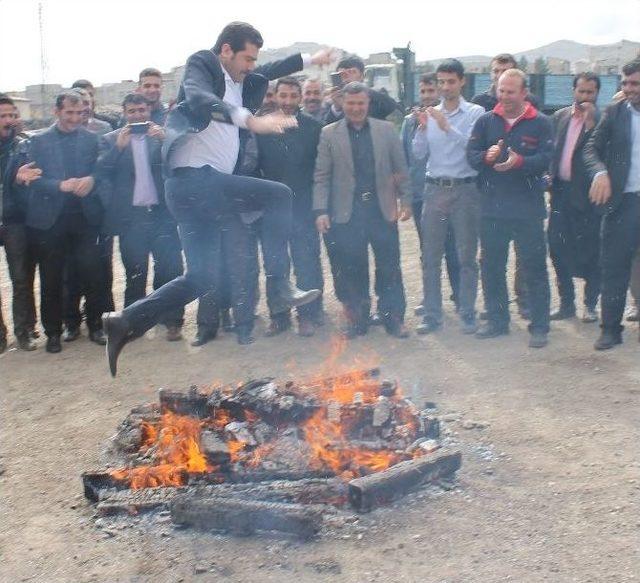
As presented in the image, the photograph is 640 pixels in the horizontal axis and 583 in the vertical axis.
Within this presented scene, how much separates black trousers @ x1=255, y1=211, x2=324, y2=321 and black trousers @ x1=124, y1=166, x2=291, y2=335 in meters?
2.59

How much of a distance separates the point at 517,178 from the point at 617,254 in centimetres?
115

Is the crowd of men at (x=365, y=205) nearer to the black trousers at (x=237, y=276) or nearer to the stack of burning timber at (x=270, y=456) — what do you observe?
the black trousers at (x=237, y=276)

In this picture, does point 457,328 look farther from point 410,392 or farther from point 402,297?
point 410,392

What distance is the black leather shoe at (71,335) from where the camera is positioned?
9039 mm

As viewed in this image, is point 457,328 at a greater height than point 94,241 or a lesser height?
lesser

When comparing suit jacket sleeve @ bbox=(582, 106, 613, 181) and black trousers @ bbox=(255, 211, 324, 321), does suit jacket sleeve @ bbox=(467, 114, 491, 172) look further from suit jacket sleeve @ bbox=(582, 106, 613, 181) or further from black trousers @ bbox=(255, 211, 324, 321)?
black trousers @ bbox=(255, 211, 324, 321)

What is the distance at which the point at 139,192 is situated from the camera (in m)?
8.81

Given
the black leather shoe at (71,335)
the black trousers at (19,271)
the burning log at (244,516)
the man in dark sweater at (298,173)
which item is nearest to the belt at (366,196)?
the man in dark sweater at (298,173)

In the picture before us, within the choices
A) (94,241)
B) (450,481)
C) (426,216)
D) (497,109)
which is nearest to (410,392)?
(450,481)

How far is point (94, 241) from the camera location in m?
8.89

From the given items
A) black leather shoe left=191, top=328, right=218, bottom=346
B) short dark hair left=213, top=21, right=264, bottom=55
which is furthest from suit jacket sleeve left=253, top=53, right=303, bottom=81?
black leather shoe left=191, top=328, right=218, bottom=346

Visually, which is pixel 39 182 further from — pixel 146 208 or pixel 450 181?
pixel 450 181

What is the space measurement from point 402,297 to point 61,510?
4457mm

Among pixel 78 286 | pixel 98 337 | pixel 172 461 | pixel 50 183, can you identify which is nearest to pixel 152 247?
pixel 78 286
